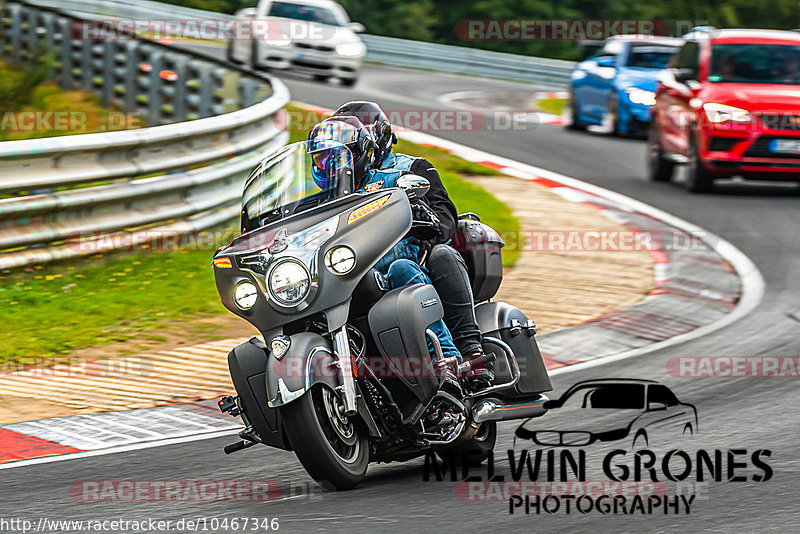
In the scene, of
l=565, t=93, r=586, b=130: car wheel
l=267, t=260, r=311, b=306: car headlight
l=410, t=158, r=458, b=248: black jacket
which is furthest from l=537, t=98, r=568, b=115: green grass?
l=267, t=260, r=311, b=306: car headlight

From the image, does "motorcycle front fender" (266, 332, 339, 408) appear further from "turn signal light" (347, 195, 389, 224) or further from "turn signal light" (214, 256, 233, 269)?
A: "turn signal light" (347, 195, 389, 224)

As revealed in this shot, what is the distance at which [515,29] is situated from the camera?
42.4 meters

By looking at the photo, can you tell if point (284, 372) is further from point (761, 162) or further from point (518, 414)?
point (761, 162)

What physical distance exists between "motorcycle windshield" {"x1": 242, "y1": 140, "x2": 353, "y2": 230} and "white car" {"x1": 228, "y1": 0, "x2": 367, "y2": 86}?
18781 mm

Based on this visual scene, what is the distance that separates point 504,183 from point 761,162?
306 cm

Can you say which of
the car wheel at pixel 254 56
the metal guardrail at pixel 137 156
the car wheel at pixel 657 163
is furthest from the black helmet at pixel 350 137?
the car wheel at pixel 254 56

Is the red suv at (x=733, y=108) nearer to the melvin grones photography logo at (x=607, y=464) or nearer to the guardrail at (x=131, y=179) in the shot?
the guardrail at (x=131, y=179)

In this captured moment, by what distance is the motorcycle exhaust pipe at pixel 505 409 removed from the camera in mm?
5738

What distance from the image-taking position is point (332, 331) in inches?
204

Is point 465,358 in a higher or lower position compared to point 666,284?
higher

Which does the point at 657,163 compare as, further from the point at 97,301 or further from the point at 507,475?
the point at 507,475

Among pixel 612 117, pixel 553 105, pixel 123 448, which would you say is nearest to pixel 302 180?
pixel 123 448

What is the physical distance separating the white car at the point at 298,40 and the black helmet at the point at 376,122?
60.8 feet

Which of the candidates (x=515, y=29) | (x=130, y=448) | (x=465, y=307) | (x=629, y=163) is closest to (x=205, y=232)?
(x=130, y=448)
